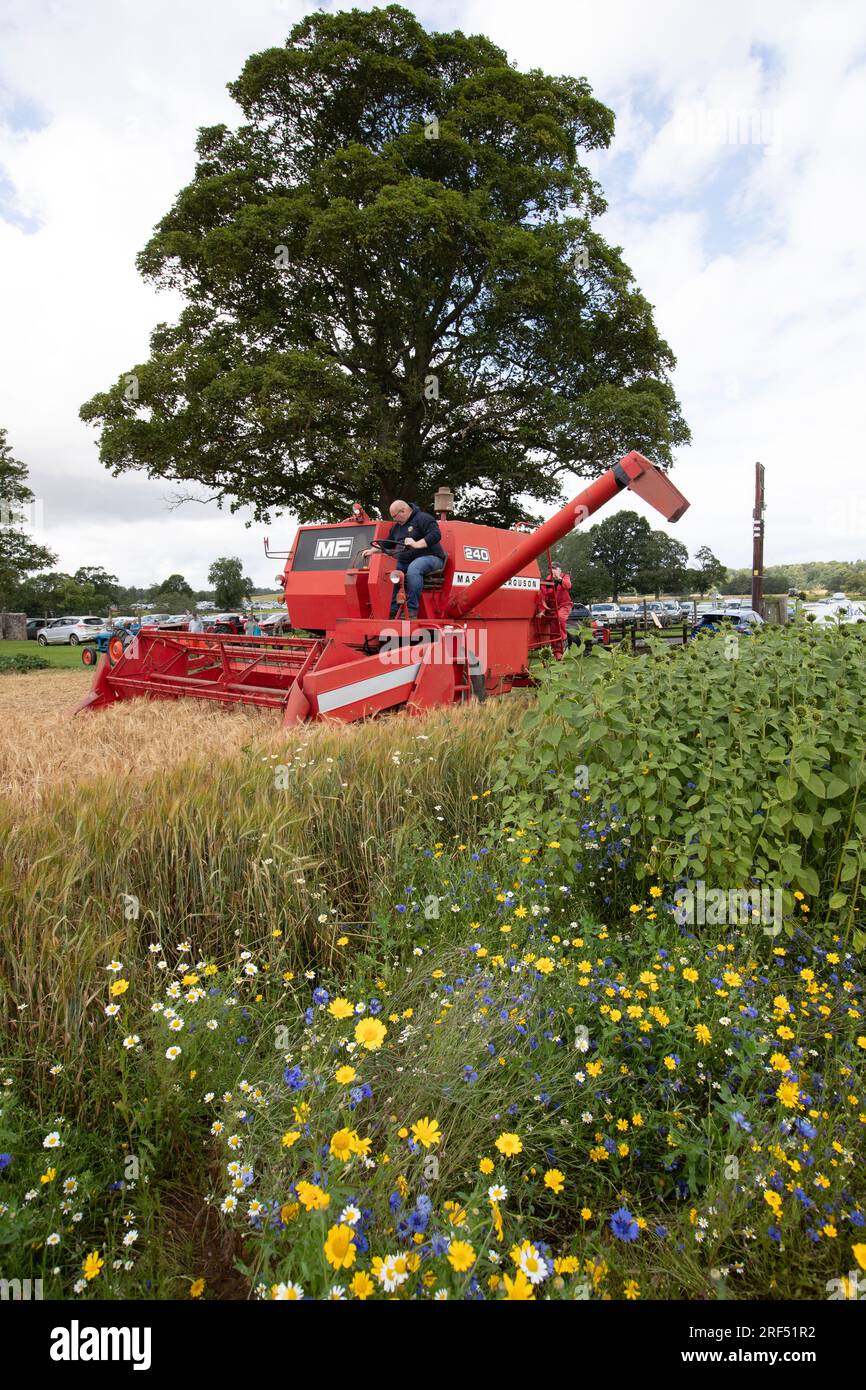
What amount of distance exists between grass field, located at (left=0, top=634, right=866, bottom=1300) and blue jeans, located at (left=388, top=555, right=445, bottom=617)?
350 cm

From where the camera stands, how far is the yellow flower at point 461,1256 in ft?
3.96

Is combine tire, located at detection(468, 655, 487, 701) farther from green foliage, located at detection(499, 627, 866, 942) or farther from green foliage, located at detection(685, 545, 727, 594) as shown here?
Result: green foliage, located at detection(685, 545, 727, 594)

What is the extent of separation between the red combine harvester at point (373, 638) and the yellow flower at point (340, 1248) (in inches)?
171

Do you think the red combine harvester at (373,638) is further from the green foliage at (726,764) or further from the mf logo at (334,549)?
the green foliage at (726,764)

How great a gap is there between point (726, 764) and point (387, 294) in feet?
60.6

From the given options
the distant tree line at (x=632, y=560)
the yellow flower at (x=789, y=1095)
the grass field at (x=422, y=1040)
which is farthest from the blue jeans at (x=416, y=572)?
the distant tree line at (x=632, y=560)

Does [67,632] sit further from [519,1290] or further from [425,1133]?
[519,1290]

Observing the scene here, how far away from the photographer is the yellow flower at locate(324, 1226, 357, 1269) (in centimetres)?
120

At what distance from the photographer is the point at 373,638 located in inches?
267

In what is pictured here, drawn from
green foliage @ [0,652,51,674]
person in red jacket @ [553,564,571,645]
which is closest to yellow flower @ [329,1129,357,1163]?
person in red jacket @ [553,564,571,645]

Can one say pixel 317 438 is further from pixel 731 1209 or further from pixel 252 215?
pixel 731 1209

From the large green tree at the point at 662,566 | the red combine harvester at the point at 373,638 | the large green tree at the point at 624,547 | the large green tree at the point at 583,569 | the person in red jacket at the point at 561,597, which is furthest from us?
the large green tree at the point at 624,547

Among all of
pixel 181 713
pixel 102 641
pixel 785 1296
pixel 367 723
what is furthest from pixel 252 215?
pixel 785 1296

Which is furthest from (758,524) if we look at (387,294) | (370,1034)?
(370,1034)
